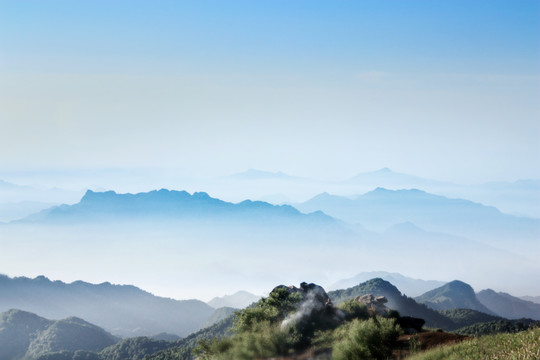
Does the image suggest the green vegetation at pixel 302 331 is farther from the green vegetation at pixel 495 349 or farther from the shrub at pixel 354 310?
the green vegetation at pixel 495 349

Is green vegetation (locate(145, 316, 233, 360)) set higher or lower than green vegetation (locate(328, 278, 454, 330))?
lower

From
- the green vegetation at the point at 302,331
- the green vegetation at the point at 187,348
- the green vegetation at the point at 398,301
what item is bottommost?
the green vegetation at the point at 187,348

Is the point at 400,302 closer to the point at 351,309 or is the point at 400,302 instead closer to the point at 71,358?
the point at 71,358

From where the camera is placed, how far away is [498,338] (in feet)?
83.3

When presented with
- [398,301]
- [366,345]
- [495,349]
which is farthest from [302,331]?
[398,301]

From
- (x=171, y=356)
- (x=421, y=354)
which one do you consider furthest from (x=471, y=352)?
(x=171, y=356)

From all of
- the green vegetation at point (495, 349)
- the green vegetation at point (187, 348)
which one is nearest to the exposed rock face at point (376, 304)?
the green vegetation at point (495, 349)

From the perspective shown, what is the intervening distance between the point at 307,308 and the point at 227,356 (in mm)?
9970

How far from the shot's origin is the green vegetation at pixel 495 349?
69.8 ft

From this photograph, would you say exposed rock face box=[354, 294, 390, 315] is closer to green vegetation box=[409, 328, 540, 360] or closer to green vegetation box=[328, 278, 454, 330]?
green vegetation box=[409, 328, 540, 360]

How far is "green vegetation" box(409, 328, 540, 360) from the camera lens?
21.3 m

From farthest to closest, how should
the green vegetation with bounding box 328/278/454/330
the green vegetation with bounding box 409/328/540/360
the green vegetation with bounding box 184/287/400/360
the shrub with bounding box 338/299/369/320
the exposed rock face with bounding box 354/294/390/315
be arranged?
the green vegetation with bounding box 328/278/454/330, the exposed rock face with bounding box 354/294/390/315, the shrub with bounding box 338/299/369/320, the green vegetation with bounding box 184/287/400/360, the green vegetation with bounding box 409/328/540/360

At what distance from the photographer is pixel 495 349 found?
75.4ft

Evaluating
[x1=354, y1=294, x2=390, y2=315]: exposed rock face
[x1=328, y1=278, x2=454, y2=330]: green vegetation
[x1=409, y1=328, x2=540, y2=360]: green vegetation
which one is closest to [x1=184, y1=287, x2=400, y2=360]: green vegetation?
[x1=354, y1=294, x2=390, y2=315]: exposed rock face
